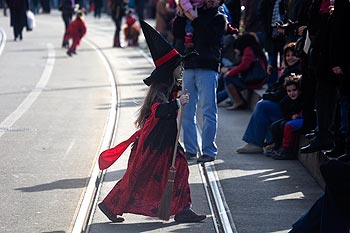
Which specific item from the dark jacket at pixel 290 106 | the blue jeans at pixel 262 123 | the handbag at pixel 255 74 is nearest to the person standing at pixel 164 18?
the handbag at pixel 255 74

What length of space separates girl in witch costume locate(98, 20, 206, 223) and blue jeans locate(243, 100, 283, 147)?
3.54 metres

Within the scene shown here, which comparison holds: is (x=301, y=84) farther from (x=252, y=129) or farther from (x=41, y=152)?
(x=41, y=152)

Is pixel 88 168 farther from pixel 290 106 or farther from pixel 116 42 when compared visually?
pixel 116 42

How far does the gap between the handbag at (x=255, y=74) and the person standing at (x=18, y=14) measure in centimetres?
1600

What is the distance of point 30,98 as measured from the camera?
18.2 meters

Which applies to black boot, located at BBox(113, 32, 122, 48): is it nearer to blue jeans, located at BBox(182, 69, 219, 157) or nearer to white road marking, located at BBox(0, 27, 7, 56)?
white road marking, located at BBox(0, 27, 7, 56)

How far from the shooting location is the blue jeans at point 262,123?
13.0 metres

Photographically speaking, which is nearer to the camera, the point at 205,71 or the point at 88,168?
the point at 88,168

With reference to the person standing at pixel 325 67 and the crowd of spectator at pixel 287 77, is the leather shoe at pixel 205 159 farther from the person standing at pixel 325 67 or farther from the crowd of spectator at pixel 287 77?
the person standing at pixel 325 67

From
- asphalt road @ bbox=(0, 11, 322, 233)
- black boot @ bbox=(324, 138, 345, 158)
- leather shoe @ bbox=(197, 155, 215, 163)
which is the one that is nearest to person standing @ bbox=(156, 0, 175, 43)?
asphalt road @ bbox=(0, 11, 322, 233)

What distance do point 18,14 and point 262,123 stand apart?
19864 millimetres

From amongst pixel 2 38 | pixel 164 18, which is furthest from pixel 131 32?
pixel 2 38

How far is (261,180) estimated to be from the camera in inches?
447

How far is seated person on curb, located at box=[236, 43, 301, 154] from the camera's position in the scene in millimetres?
12992
